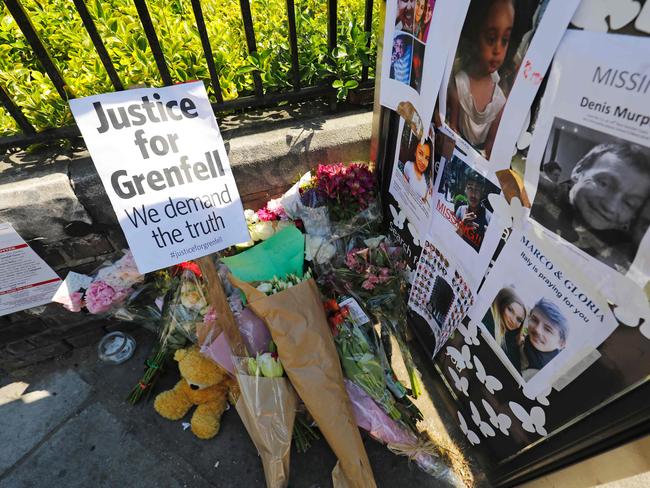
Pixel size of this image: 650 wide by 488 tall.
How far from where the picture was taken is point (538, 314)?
1215 millimetres

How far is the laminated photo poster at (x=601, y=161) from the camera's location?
779 millimetres

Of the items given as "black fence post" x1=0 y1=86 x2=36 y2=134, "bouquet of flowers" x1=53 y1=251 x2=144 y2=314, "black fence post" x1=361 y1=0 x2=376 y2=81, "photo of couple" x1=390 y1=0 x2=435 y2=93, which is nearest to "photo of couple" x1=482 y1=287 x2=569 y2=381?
"photo of couple" x1=390 y1=0 x2=435 y2=93

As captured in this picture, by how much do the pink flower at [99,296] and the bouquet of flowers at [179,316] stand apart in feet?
1.03

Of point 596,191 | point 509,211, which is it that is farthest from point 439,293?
point 596,191

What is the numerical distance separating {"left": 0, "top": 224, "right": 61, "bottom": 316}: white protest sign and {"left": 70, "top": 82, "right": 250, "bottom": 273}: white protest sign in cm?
99

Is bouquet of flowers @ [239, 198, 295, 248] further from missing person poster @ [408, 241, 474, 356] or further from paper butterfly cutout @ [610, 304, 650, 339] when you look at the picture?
paper butterfly cutout @ [610, 304, 650, 339]

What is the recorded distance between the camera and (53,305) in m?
2.33

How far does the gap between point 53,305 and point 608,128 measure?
9.57ft

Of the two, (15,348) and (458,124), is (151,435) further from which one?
(458,124)

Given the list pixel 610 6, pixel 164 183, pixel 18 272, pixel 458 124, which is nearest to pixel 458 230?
pixel 458 124

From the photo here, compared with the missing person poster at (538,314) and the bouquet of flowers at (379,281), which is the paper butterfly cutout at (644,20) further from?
the bouquet of flowers at (379,281)

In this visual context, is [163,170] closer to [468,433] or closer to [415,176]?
[415,176]

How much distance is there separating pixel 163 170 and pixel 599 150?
4.91 ft

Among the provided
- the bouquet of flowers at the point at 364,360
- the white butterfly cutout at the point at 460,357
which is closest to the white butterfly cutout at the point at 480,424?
the white butterfly cutout at the point at 460,357
